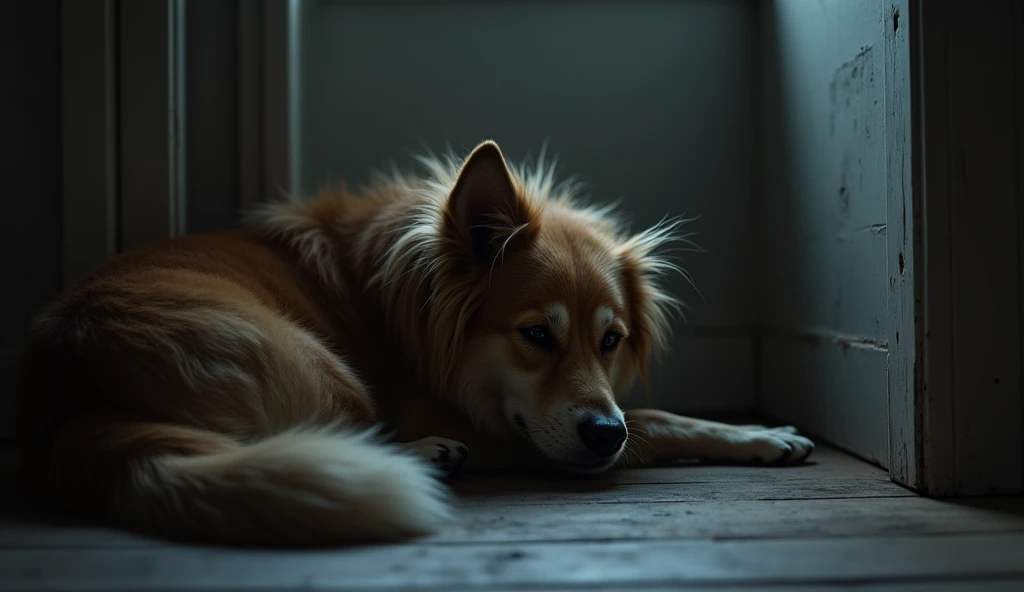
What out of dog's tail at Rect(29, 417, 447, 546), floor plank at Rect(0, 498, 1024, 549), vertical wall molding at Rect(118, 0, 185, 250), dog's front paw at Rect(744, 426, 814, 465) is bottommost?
floor plank at Rect(0, 498, 1024, 549)

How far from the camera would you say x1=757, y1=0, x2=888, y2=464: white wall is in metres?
1.91

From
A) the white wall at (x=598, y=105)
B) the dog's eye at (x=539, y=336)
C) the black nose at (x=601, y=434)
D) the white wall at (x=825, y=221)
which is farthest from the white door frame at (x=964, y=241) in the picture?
the white wall at (x=598, y=105)

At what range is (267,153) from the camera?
248 centimetres

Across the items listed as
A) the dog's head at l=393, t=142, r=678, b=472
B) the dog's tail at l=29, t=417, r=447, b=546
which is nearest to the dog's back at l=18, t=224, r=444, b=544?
the dog's tail at l=29, t=417, r=447, b=546

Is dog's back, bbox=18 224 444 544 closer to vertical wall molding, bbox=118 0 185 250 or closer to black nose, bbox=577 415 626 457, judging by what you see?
black nose, bbox=577 415 626 457

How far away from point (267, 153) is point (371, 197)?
0.44 m

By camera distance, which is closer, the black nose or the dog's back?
the dog's back

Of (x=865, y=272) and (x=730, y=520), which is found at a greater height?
(x=865, y=272)

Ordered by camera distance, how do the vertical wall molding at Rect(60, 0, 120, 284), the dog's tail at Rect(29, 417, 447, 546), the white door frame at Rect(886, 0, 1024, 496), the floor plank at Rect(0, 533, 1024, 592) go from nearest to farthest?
the floor plank at Rect(0, 533, 1024, 592)
the dog's tail at Rect(29, 417, 447, 546)
the white door frame at Rect(886, 0, 1024, 496)
the vertical wall molding at Rect(60, 0, 120, 284)

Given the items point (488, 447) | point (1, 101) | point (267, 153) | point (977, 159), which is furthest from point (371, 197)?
point (977, 159)

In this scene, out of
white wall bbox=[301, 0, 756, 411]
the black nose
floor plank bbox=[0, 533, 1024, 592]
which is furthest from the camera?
white wall bbox=[301, 0, 756, 411]

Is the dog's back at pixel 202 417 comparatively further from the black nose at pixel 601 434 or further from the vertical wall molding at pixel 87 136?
the vertical wall molding at pixel 87 136

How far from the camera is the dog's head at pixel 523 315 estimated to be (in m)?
1.78

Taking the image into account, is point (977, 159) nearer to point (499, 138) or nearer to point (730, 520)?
point (730, 520)
